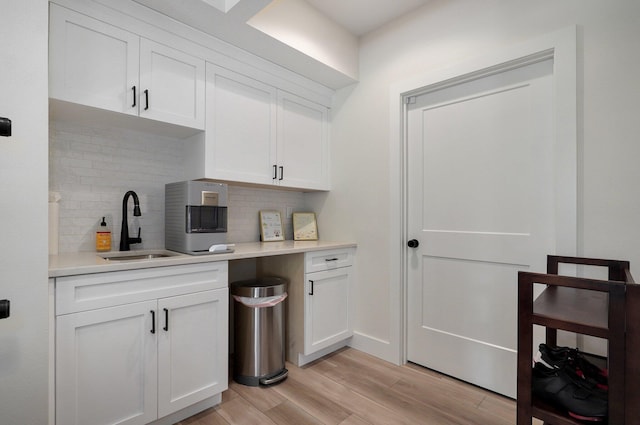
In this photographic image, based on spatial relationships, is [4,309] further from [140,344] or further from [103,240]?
[103,240]

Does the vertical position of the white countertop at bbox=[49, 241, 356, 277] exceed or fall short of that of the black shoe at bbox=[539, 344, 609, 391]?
it exceeds it

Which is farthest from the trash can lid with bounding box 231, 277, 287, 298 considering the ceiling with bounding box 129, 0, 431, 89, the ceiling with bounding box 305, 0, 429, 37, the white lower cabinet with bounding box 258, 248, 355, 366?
the ceiling with bounding box 305, 0, 429, 37

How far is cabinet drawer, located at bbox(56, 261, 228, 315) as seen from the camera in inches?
53.4

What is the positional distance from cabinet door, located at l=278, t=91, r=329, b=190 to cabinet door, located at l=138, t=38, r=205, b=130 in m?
0.69

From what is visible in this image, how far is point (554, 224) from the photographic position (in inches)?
71.3

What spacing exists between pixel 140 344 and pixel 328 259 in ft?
4.54

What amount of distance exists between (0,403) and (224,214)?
49.2 inches

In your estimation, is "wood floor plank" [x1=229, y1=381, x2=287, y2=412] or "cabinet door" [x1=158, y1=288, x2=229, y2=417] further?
"wood floor plank" [x1=229, y1=381, x2=287, y2=412]

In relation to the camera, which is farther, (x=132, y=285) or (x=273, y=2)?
(x=273, y=2)

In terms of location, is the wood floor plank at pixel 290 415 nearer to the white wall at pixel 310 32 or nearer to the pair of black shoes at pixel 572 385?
the pair of black shoes at pixel 572 385

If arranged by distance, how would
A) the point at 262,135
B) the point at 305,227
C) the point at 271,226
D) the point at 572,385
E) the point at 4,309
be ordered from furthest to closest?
1. the point at 305,227
2. the point at 271,226
3. the point at 262,135
4. the point at 572,385
5. the point at 4,309

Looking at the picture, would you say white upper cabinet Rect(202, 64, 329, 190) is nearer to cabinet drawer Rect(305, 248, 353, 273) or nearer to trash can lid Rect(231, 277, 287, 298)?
cabinet drawer Rect(305, 248, 353, 273)

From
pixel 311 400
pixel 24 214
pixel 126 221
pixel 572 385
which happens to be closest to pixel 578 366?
pixel 572 385

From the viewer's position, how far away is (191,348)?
1.74m
